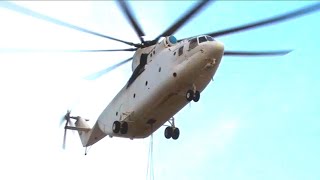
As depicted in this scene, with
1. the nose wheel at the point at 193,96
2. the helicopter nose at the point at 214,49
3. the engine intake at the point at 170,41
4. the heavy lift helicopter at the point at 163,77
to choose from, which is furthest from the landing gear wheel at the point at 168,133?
the helicopter nose at the point at 214,49

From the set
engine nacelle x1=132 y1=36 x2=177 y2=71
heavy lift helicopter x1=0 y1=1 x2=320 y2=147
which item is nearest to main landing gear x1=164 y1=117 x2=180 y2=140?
heavy lift helicopter x1=0 y1=1 x2=320 y2=147

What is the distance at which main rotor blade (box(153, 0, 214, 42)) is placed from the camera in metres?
24.0

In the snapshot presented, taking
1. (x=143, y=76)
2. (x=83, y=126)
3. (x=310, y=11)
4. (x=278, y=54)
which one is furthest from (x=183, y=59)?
(x=83, y=126)

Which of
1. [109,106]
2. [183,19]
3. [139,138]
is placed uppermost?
[183,19]

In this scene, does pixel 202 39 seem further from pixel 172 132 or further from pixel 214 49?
pixel 172 132

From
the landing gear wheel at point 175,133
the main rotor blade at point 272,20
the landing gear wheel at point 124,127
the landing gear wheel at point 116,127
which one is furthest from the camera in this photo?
the landing gear wheel at point 175,133

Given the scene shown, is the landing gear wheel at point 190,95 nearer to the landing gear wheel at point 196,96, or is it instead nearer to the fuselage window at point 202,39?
the landing gear wheel at point 196,96

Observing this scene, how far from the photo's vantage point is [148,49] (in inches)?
1209

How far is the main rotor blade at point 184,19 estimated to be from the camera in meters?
24.0

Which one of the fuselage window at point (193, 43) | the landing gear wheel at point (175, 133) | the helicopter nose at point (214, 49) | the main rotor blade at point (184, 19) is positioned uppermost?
the main rotor blade at point (184, 19)

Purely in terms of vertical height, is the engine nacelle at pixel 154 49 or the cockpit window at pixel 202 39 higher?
the engine nacelle at pixel 154 49

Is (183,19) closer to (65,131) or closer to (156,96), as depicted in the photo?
(156,96)

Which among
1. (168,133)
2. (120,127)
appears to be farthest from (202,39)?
(120,127)

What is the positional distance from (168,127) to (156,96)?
366 cm
